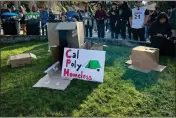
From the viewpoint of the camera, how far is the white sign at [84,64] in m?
4.17

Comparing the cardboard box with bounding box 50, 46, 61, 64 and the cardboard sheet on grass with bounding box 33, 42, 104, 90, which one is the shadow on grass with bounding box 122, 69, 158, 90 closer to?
the cardboard sheet on grass with bounding box 33, 42, 104, 90

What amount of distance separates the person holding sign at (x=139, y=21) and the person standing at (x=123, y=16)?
18 cm

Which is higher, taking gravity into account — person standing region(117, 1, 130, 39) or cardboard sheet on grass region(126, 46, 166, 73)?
person standing region(117, 1, 130, 39)

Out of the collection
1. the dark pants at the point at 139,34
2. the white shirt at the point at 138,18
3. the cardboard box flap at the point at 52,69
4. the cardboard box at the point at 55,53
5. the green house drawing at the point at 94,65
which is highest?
the white shirt at the point at 138,18

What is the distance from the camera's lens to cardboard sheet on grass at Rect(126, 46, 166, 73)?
4695 mm

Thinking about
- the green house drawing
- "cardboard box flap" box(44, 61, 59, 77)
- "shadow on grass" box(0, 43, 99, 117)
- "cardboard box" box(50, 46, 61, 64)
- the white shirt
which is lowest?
"shadow on grass" box(0, 43, 99, 117)

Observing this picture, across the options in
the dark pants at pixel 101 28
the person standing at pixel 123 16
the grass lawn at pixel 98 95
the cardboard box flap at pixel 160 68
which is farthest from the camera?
the dark pants at pixel 101 28

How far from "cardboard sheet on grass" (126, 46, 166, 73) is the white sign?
965mm

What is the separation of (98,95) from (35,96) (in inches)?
38.0

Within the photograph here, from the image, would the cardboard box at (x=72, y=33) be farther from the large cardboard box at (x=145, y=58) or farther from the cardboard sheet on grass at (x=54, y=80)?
the large cardboard box at (x=145, y=58)

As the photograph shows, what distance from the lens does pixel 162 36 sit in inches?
224

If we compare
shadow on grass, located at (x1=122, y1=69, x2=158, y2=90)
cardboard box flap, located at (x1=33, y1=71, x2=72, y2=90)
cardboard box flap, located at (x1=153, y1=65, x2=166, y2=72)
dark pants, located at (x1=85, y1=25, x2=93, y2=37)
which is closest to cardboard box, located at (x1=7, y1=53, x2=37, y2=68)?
cardboard box flap, located at (x1=33, y1=71, x2=72, y2=90)

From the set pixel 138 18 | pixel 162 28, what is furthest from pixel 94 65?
pixel 138 18

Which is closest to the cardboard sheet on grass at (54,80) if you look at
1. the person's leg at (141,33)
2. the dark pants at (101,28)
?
the person's leg at (141,33)
